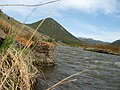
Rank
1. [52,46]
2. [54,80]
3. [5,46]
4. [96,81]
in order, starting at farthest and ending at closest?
[52,46]
[96,81]
[54,80]
[5,46]

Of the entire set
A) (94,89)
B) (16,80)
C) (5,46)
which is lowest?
(94,89)

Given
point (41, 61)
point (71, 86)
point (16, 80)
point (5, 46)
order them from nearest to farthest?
point (16, 80)
point (5, 46)
point (71, 86)
point (41, 61)

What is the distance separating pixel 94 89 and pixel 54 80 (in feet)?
5.41

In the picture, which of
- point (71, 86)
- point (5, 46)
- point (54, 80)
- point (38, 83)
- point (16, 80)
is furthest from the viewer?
point (54, 80)

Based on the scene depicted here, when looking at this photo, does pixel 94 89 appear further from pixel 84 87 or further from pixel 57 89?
pixel 57 89

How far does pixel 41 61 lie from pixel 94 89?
5163 mm

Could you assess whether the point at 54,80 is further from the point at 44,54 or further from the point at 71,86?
the point at 44,54

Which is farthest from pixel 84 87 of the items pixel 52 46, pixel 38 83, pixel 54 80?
pixel 52 46

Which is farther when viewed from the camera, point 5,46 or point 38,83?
point 38,83

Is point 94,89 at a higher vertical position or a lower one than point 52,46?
lower

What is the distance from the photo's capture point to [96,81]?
39.5 feet

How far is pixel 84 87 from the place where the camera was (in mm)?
10297

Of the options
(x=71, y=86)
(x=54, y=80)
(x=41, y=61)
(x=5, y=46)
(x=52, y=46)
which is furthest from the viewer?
(x=52, y=46)

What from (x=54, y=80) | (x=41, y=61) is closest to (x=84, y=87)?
(x=54, y=80)
